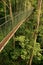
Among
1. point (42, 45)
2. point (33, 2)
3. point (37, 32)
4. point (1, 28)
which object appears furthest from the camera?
point (33, 2)

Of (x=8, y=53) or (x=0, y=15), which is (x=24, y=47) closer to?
(x=8, y=53)

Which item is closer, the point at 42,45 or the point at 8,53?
the point at 8,53

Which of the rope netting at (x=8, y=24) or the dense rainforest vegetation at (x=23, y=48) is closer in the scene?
the rope netting at (x=8, y=24)

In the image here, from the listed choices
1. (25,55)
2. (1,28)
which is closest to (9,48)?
(25,55)

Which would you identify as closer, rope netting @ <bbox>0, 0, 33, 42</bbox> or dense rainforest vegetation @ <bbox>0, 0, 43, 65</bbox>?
rope netting @ <bbox>0, 0, 33, 42</bbox>

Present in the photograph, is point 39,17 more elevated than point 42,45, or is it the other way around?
point 39,17

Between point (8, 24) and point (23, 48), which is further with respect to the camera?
point (23, 48)

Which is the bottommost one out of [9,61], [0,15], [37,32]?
[9,61]

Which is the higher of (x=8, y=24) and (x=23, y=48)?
(x=8, y=24)

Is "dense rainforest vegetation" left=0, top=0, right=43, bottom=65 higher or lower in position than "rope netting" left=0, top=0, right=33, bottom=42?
lower

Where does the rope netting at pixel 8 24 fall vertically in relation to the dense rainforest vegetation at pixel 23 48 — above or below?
above

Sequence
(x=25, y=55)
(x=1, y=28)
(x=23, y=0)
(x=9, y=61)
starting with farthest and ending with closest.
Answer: (x=23, y=0), (x=9, y=61), (x=25, y=55), (x=1, y=28)
